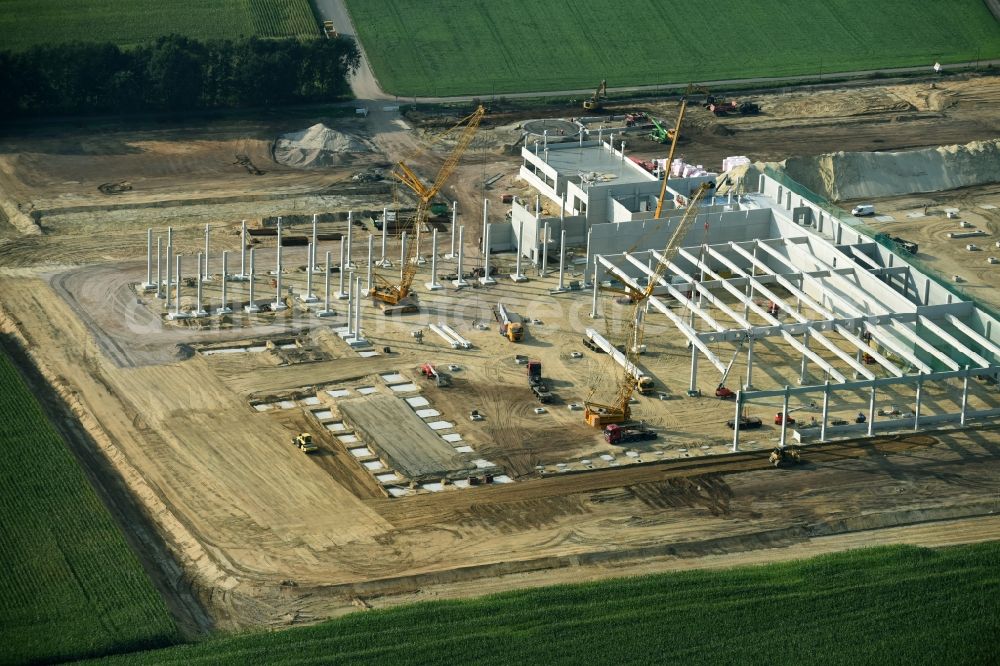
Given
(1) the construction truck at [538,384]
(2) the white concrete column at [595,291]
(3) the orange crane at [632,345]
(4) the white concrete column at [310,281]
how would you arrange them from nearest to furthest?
(3) the orange crane at [632,345] < (1) the construction truck at [538,384] < (2) the white concrete column at [595,291] < (4) the white concrete column at [310,281]

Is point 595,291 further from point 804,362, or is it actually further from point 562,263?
point 804,362

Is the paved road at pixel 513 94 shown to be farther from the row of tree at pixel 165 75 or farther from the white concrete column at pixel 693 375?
the white concrete column at pixel 693 375

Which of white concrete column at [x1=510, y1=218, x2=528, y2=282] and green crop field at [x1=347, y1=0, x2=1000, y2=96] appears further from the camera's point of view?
green crop field at [x1=347, y1=0, x2=1000, y2=96]

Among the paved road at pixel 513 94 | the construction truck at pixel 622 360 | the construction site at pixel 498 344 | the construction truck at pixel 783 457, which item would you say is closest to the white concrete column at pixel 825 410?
the construction site at pixel 498 344

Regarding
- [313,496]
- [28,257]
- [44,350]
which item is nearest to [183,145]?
[28,257]

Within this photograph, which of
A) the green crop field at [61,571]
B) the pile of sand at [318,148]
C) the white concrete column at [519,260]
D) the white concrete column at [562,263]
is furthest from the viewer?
the pile of sand at [318,148]

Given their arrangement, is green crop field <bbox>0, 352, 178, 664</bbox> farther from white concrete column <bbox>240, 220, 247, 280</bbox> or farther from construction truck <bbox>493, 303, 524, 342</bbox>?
construction truck <bbox>493, 303, 524, 342</bbox>

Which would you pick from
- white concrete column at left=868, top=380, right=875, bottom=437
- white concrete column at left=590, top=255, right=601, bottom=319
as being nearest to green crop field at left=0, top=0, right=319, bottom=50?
white concrete column at left=590, top=255, right=601, bottom=319
